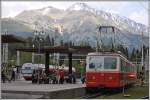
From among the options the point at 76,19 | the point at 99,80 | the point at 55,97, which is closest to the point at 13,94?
the point at 55,97

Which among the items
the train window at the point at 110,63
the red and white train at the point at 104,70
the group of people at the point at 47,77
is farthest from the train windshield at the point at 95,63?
the group of people at the point at 47,77

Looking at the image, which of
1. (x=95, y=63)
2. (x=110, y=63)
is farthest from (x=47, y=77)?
(x=110, y=63)

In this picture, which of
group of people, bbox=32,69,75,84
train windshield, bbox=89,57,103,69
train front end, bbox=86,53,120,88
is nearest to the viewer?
train front end, bbox=86,53,120,88

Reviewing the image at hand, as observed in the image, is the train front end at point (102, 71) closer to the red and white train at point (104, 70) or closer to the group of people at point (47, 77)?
the red and white train at point (104, 70)

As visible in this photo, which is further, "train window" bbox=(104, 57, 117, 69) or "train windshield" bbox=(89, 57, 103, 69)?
"train windshield" bbox=(89, 57, 103, 69)

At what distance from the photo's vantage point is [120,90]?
31578mm

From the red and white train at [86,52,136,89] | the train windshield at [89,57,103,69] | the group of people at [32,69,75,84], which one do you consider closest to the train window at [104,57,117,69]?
the red and white train at [86,52,136,89]

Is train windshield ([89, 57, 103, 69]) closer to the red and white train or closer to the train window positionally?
the red and white train

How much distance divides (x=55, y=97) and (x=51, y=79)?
15.5 meters

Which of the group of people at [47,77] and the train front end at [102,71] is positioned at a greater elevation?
the train front end at [102,71]

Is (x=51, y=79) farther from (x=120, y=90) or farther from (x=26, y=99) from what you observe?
(x=26, y=99)

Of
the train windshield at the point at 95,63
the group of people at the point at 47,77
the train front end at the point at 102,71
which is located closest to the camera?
the train front end at the point at 102,71

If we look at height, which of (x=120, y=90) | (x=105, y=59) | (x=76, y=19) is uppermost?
(x=76, y=19)

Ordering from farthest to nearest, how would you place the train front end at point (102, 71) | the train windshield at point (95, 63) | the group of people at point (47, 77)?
the group of people at point (47, 77) → the train windshield at point (95, 63) → the train front end at point (102, 71)
